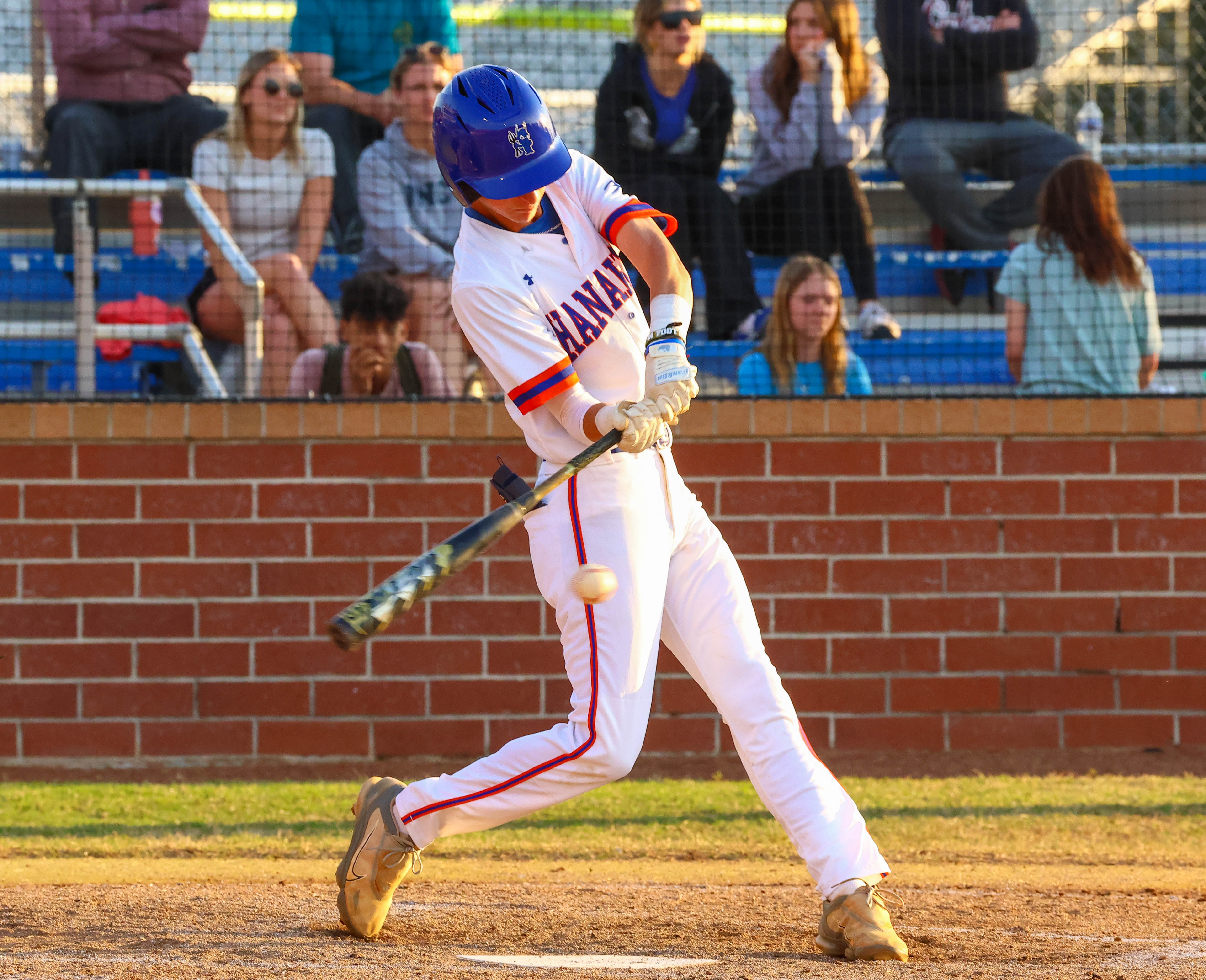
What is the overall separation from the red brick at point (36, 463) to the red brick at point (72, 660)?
0.72m

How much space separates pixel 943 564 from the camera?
6270mm

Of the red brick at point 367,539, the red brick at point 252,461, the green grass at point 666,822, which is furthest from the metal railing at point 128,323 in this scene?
the green grass at point 666,822

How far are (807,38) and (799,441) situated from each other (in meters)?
2.25

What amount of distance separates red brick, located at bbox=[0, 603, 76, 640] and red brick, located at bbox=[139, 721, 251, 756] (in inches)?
21.0

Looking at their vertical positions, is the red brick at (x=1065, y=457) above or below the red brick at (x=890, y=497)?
above

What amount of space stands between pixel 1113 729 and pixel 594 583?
395cm

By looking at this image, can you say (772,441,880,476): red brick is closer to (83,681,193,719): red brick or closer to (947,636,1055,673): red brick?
(947,636,1055,673): red brick

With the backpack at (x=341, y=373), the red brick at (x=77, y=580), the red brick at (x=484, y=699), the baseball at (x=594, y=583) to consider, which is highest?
the backpack at (x=341, y=373)

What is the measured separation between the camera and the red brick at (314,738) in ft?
20.4

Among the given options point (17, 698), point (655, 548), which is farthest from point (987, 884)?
point (17, 698)

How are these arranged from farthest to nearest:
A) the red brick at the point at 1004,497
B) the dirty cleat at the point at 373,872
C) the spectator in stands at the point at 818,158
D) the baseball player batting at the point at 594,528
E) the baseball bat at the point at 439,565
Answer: the spectator in stands at the point at 818,158 < the red brick at the point at 1004,497 < the dirty cleat at the point at 373,872 < the baseball player batting at the point at 594,528 < the baseball bat at the point at 439,565

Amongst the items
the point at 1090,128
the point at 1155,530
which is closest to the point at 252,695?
the point at 1155,530

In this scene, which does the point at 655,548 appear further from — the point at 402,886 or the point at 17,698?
the point at 17,698

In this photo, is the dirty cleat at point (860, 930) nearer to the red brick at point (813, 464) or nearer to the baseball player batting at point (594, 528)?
the baseball player batting at point (594, 528)
